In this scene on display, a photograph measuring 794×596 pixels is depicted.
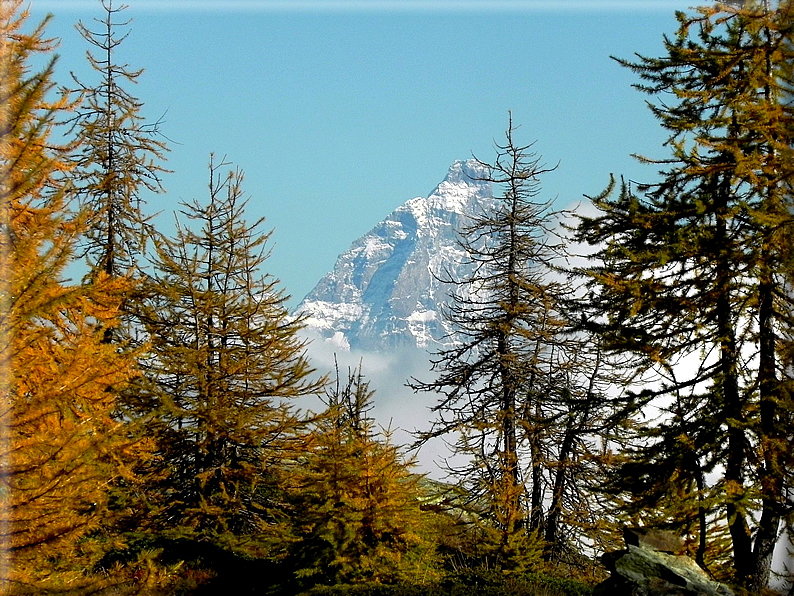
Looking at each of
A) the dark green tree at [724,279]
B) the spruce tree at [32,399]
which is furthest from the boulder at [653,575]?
the spruce tree at [32,399]

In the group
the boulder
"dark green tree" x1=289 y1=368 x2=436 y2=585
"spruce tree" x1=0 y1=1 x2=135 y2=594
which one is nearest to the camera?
"spruce tree" x1=0 y1=1 x2=135 y2=594

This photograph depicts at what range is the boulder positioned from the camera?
1022cm

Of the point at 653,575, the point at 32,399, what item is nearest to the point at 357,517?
the point at 653,575

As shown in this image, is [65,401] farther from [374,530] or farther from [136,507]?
[136,507]

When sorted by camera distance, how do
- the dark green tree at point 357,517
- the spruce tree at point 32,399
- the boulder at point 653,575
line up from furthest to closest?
the dark green tree at point 357,517
the boulder at point 653,575
the spruce tree at point 32,399

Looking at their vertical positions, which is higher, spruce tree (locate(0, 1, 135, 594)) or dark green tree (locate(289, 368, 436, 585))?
spruce tree (locate(0, 1, 135, 594))

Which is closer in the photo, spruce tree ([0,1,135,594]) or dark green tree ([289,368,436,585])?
spruce tree ([0,1,135,594])

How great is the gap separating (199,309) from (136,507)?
5.20 metres

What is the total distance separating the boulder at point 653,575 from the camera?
33.5 ft

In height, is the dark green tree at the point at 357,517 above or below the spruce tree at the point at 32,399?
below

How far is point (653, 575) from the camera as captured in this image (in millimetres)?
10578

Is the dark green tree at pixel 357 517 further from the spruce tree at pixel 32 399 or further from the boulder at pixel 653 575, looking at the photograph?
the spruce tree at pixel 32 399

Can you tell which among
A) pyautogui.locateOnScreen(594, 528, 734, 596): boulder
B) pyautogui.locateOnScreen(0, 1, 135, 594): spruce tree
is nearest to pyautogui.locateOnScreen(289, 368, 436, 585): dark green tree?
pyautogui.locateOnScreen(594, 528, 734, 596): boulder

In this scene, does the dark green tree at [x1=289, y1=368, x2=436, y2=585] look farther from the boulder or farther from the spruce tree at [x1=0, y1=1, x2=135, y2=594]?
the spruce tree at [x1=0, y1=1, x2=135, y2=594]
